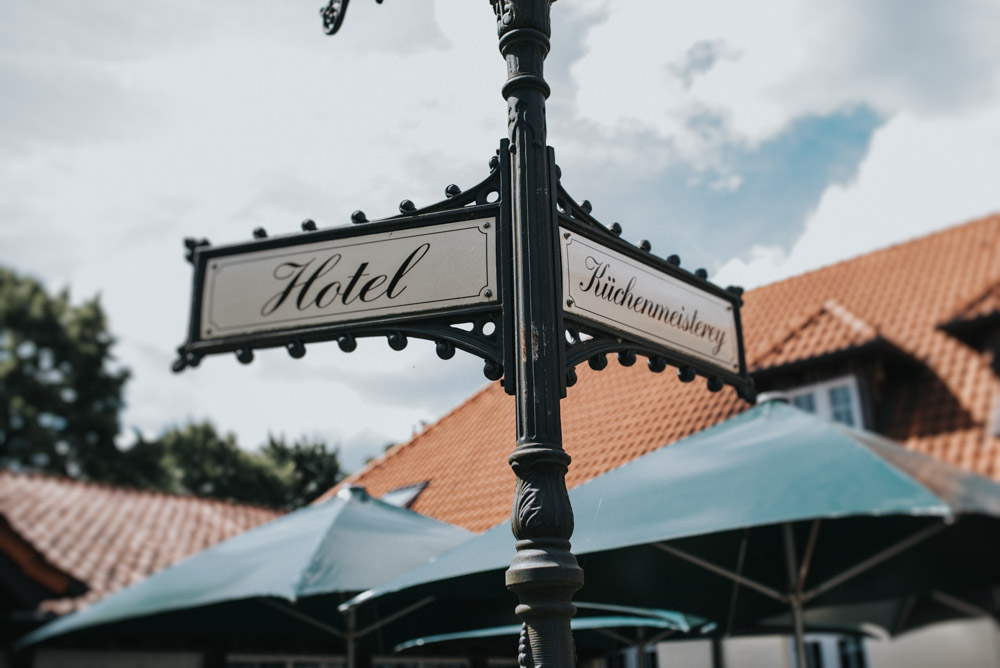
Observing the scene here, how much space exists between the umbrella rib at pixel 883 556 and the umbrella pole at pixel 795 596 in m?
0.06

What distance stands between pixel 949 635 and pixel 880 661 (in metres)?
1.45

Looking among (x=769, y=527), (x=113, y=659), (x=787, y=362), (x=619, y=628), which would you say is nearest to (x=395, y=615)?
(x=619, y=628)

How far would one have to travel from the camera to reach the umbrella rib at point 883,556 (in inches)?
161

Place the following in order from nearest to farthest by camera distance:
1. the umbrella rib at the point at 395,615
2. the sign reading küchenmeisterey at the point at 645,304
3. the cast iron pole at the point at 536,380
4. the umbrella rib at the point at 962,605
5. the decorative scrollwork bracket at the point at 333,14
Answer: the cast iron pole at the point at 536,380
the sign reading küchenmeisterey at the point at 645,304
the decorative scrollwork bracket at the point at 333,14
the umbrella rib at the point at 962,605
the umbrella rib at the point at 395,615

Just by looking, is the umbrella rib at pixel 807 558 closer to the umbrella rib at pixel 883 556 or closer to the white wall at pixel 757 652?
the umbrella rib at pixel 883 556

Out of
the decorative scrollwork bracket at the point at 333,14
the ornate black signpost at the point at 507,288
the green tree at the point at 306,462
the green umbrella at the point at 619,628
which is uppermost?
the decorative scrollwork bracket at the point at 333,14

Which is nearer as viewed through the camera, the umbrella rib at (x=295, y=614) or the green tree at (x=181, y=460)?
the umbrella rib at (x=295, y=614)

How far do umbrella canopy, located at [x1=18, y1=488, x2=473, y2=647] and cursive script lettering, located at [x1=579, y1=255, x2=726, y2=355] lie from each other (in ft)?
11.0

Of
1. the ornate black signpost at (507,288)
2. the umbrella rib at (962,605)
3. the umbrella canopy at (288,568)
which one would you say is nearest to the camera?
the ornate black signpost at (507,288)

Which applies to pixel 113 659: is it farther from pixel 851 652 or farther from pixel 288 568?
pixel 851 652

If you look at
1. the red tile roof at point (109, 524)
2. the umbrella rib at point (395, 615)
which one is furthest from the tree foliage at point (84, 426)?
the umbrella rib at point (395, 615)

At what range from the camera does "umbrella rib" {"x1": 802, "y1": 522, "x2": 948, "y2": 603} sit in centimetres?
410

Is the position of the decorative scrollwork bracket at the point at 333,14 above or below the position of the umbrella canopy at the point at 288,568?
above

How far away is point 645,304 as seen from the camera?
2141 mm
